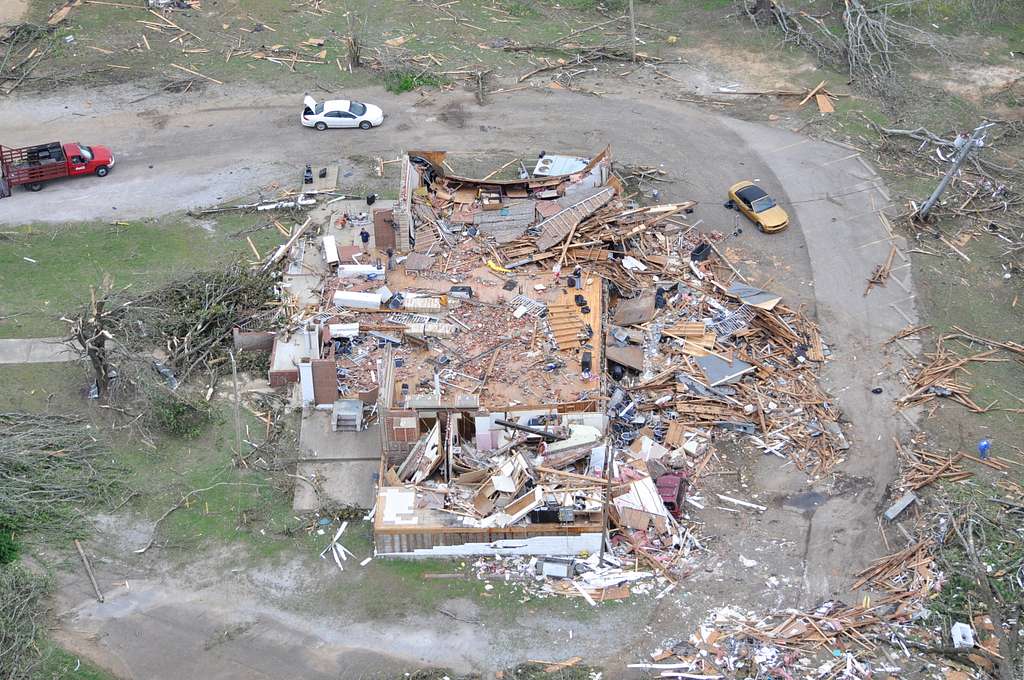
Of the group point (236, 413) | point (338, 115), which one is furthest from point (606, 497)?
point (338, 115)

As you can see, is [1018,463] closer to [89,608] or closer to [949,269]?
[949,269]

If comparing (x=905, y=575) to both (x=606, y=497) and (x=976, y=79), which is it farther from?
(x=976, y=79)

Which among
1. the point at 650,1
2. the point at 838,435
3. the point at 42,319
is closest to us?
the point at 838,435

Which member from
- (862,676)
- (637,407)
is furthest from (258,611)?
(862,676)

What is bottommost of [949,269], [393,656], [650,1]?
[393,656]

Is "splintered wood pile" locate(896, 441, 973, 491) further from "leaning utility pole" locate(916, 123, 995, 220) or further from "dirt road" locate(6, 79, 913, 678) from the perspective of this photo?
"leaning utility pole" locate(916, 123, 995, 220)

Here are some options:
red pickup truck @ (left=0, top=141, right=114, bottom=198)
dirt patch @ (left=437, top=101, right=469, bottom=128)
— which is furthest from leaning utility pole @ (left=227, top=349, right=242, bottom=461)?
dirt patch @ (left=437, top=101, right=469, bottom=128)
